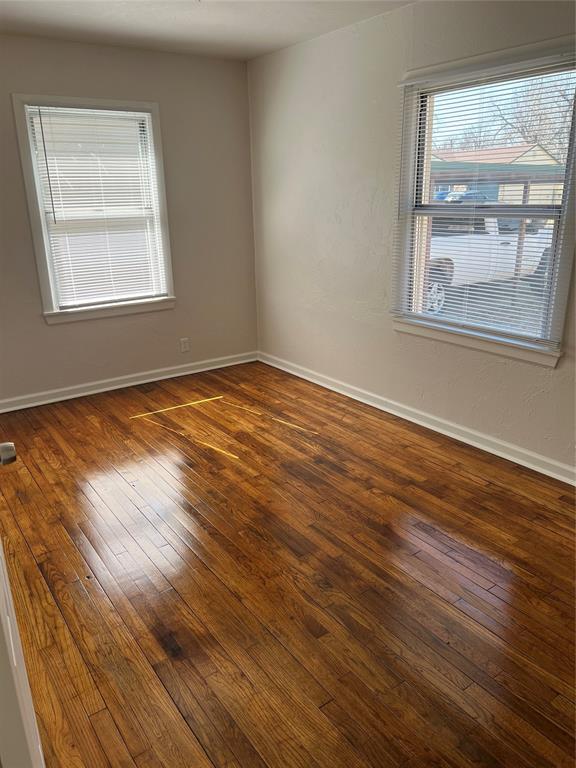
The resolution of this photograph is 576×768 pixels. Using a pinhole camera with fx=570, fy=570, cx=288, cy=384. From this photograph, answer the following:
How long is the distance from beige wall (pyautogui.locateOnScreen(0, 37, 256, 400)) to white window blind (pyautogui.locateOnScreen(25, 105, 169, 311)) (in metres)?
0.14

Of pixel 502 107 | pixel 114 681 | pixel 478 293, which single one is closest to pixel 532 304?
pixel 478 293

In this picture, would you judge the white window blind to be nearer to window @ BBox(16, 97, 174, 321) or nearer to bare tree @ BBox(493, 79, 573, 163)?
window @ BBox(16, 97, 174, 321)

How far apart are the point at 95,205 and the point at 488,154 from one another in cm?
280

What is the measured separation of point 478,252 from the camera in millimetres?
3227

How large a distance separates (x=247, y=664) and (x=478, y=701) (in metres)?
0.74

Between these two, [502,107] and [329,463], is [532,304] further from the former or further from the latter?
[329,463]

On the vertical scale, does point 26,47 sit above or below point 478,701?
above

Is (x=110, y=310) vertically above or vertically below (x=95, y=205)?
below

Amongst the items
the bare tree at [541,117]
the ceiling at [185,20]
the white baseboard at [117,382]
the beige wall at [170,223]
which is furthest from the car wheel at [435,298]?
the white baseboard at [117,382]

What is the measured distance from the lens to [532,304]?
301 cm

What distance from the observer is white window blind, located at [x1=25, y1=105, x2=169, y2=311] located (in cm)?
405

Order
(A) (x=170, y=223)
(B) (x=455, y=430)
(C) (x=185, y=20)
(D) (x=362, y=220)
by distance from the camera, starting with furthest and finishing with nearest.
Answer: (A) (x=170, y=223), (D) (x=362, y=220), (B) (x=455, y=430), (C) (x=185, y=20)

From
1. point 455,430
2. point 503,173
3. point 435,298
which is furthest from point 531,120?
point 455,430

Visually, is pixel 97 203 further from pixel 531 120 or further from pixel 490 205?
pixel 531 120
